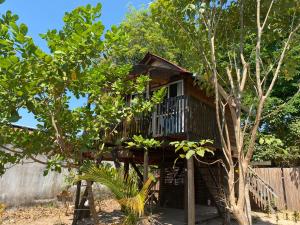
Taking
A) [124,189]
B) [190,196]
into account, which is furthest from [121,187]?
[190,196]

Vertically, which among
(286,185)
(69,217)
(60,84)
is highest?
(60,84)

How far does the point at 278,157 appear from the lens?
56.6ft

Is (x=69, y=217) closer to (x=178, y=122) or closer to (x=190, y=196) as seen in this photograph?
(x=190, y=196)

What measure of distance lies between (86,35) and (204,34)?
3411mm

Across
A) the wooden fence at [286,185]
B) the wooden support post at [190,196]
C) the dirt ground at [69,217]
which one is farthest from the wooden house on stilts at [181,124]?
the dirt ground at [69,217]

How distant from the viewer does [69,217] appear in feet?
37.1

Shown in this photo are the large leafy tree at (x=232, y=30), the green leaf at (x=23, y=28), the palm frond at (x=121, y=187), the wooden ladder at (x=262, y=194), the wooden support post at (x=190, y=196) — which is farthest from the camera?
the wooden ladder at (x=262, y=194)

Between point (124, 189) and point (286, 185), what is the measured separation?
34.9ft

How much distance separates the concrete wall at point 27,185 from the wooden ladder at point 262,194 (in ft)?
29.1

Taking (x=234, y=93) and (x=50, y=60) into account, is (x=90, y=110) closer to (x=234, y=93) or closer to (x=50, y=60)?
(x=50, y=60)

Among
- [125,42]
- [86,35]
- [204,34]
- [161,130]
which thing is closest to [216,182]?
[161,130]

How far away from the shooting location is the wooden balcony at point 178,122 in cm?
888

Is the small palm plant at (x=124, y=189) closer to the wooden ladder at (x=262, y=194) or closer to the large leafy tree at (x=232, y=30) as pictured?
the large leafy tree at (x=232, y=30)

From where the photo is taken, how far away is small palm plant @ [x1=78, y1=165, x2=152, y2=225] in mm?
4871
